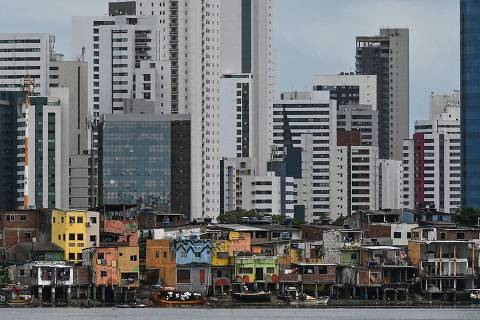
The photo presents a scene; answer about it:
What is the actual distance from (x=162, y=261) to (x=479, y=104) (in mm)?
59904

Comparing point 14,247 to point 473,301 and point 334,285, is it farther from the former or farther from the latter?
point 473,301

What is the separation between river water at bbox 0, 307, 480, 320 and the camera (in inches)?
4496

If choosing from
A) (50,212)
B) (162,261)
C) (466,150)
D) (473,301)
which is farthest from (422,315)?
(466,150)

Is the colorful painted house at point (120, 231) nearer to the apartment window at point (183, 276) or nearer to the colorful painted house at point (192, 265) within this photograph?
the colorful painted house at point (192, 265)

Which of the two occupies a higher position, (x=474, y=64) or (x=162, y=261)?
(x=474, y=64)

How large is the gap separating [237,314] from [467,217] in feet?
171

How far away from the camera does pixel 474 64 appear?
186625 mm

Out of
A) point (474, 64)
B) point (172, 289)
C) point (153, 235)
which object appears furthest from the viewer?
point (474, 64)

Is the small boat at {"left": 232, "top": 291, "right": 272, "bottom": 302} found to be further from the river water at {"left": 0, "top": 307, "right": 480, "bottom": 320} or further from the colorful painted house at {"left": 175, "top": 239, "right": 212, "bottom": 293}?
the river water at {"left": 0, "top": 307, "right": 480, "bottom": 320}

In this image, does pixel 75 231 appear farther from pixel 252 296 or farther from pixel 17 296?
pixel 252 296

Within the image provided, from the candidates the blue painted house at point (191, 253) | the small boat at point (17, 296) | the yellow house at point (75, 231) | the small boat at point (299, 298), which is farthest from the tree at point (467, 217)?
the small boat at point (17, 296)

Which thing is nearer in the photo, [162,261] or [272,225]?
[162,261]

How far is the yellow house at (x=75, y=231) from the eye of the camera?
14075 centimetres

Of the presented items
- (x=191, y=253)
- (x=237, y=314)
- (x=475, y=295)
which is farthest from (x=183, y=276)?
(x=475, y=295)
